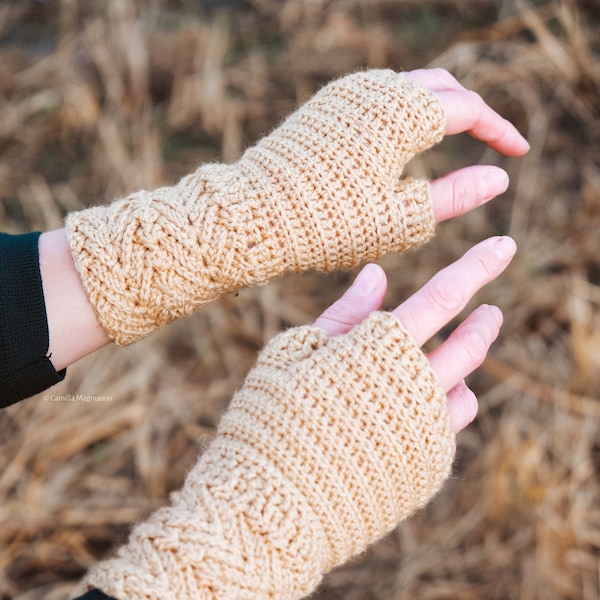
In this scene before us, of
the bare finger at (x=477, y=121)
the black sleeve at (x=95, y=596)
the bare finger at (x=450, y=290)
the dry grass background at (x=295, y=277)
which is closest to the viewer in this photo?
the black sleeve at (x=95, y=596)

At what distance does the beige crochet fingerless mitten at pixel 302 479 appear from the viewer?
Answer: 1098 mm

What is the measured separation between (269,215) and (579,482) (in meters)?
1.40

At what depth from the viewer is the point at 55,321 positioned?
4.30 ft

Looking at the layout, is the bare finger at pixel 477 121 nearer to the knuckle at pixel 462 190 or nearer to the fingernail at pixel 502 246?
the knuckle at pixel 462 190

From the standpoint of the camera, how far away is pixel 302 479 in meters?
1.12

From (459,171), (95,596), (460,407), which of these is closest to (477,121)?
(459,171)

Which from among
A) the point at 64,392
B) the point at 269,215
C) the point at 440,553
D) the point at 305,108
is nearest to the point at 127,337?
the point at 269,215

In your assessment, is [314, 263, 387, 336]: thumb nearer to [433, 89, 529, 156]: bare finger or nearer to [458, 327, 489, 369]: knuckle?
[458, 327, 489, 369]: knuckle

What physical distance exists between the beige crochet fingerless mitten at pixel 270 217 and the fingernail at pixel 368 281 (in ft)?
0.11

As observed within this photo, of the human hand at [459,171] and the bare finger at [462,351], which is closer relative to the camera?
the bare finger at [462,351]

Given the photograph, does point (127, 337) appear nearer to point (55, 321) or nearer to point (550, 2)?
point (55, 321)

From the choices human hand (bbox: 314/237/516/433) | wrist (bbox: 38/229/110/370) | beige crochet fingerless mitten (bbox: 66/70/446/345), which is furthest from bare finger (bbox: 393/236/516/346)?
wrist (bbox: 38/229/110/370)

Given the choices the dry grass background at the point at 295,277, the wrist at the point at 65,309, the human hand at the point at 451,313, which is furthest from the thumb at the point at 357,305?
the dry grass background at the point at 295,277

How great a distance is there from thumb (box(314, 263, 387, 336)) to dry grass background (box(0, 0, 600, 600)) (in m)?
1.06
